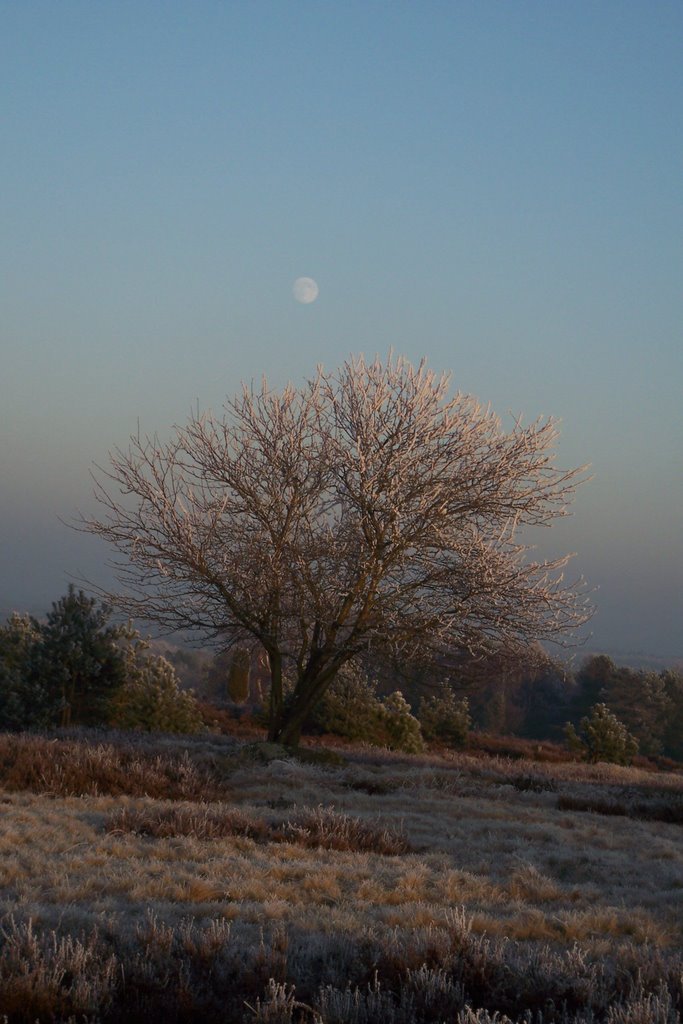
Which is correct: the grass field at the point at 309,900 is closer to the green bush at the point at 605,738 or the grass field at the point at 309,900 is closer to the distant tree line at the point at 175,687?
the distant tree line at the point at 175,687

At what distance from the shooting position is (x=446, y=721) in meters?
32.8

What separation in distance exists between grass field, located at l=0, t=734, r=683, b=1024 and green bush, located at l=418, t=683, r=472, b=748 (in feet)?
61.8

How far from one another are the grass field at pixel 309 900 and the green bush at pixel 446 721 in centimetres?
1885

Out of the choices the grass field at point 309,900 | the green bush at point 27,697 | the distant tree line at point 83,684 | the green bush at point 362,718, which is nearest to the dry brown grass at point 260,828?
the grass field at point 309,900

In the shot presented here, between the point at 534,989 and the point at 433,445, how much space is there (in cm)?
1220

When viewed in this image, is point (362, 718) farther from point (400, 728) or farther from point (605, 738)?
point (605, 738)

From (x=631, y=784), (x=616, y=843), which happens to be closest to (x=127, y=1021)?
(x=616, y=843)

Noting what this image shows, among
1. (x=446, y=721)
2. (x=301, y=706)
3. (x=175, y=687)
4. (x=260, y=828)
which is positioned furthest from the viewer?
(x=446, y=721)

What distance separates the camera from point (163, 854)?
25.4 ft

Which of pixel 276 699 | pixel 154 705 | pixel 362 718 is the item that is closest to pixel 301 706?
pixel 276 699

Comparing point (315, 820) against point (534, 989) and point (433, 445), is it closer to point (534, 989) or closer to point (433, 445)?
point (534, 989)

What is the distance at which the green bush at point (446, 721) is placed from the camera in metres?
32.1

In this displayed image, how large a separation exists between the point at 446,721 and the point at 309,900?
88.7 feet

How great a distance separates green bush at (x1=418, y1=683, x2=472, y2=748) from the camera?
32125 mm
